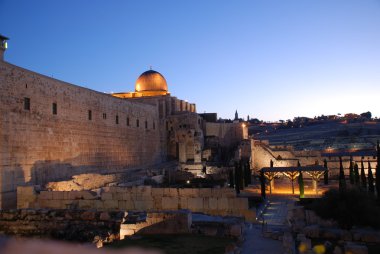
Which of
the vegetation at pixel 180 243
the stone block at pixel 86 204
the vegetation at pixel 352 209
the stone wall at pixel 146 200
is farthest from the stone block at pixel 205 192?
the stone block at pixel 86 204

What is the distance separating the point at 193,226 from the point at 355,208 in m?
5.37

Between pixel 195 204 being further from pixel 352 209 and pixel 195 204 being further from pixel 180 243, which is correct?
pixel 352 209

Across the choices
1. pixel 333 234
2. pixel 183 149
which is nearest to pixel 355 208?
pixel 333 234

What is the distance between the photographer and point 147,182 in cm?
2233

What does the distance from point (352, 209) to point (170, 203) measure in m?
6.00

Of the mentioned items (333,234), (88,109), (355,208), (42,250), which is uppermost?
(88,109)

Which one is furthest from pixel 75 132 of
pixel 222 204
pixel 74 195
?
pixel 222 204

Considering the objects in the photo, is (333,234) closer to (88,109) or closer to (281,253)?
(281,253)

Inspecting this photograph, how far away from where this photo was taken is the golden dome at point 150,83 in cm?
3972

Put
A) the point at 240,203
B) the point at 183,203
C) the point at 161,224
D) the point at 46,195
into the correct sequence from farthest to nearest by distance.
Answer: the point at 46,195 → the point at 183,203 → the point at 240,203 → the point at 161,224

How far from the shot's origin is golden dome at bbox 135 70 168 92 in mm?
39719

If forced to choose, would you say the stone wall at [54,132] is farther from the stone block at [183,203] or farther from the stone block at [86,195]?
the stone block at [183,203]

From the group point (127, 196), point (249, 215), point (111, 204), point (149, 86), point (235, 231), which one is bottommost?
point (249, 215)

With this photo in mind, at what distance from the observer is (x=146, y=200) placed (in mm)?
12859
